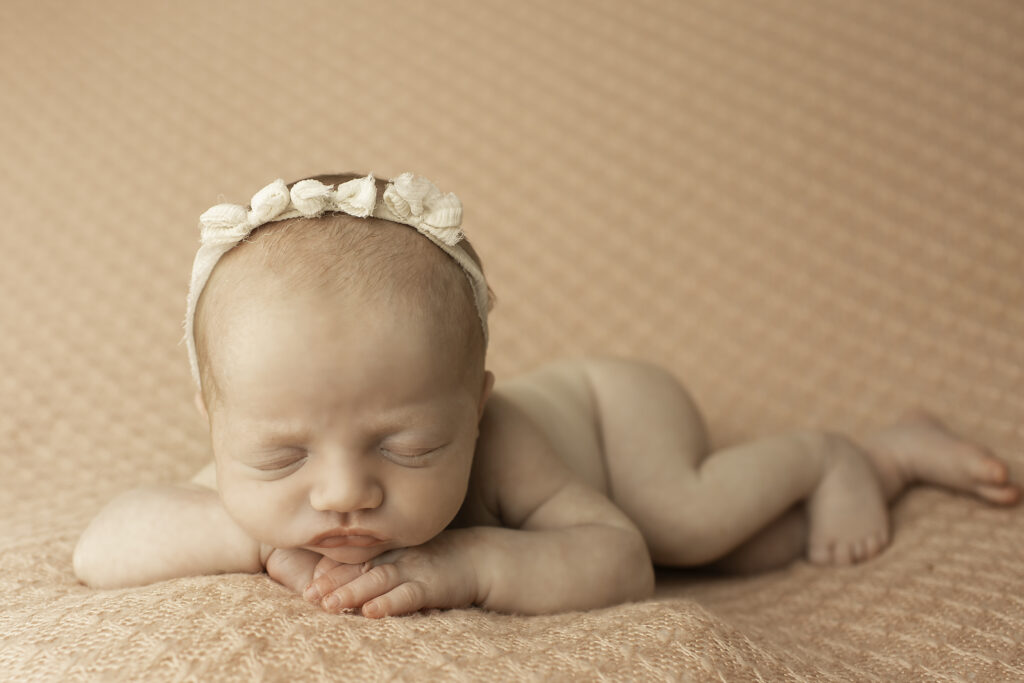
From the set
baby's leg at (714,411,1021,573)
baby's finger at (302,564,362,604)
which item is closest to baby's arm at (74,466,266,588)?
baby's finger at (302,564,362,604)

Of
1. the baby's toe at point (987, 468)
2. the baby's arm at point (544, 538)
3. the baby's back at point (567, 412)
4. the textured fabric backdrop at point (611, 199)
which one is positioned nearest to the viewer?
the baby's arm at point (544, 538)

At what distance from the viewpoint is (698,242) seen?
1840mm

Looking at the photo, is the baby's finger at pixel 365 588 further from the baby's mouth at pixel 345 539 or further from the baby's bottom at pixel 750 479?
the baby's bottom at pixel 750 479

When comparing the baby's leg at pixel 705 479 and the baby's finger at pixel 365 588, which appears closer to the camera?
the baby's finger at pixel 365 588

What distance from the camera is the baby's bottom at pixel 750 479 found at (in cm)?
126

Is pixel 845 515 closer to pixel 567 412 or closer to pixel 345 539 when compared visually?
pixel 567 412

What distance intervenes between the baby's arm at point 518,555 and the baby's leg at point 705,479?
0.62 feet

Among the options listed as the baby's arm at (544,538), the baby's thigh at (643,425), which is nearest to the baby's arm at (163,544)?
the baby's arm at (544,538)

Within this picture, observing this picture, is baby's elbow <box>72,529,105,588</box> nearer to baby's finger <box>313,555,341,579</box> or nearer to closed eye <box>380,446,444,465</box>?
baby's finger <box>313,555,341,579</box>

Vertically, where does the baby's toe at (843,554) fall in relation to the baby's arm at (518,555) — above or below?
below

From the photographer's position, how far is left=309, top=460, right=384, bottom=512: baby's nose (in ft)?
2.70

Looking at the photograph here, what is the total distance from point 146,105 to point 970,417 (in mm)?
1633

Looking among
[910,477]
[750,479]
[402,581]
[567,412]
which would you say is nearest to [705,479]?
[750,479]

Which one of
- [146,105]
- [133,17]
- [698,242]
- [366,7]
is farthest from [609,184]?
[133,17]
